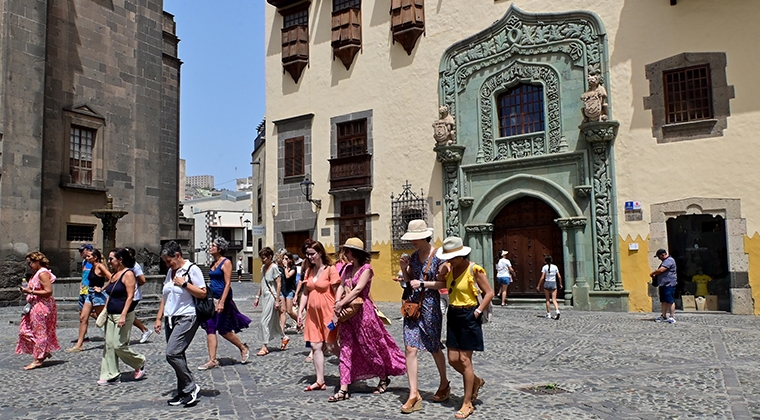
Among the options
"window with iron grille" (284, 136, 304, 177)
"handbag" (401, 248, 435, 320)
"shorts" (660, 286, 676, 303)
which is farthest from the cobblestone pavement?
"window with iron grille" (284, 136, 304, 177)

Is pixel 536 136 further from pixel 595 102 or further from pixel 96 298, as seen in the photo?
pixel 96 298

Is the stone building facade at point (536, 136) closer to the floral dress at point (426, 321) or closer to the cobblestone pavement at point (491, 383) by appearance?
the cobblestone pavement at point (491, 383)

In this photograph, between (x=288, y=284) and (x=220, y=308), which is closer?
(x=220, y=308)

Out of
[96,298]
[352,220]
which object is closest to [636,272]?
[352,220]

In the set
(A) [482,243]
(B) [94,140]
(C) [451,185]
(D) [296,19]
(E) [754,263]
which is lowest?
(E) [754,263]

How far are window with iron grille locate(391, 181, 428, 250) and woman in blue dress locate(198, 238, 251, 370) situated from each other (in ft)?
39.9

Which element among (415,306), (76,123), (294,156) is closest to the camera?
(415,306)

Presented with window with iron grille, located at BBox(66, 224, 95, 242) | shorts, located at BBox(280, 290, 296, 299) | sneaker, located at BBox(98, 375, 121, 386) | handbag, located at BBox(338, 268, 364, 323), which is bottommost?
sneaker, located at BBox(98, 375, 121, 386)

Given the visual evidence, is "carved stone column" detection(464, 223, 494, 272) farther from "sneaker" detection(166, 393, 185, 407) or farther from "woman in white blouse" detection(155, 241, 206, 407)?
"sneaker" detection(166, 393, 185, 407)

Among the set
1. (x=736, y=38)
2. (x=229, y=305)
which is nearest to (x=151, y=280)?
(x=229, y=305)

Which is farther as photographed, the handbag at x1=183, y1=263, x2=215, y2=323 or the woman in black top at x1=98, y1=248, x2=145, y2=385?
the woman in black top at x1=98, y1=248, x2=145, y2=385

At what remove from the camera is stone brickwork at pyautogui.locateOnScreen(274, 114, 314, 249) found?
23297 mm

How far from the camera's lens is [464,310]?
19.3 ft

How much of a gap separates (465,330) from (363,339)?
1.36m
